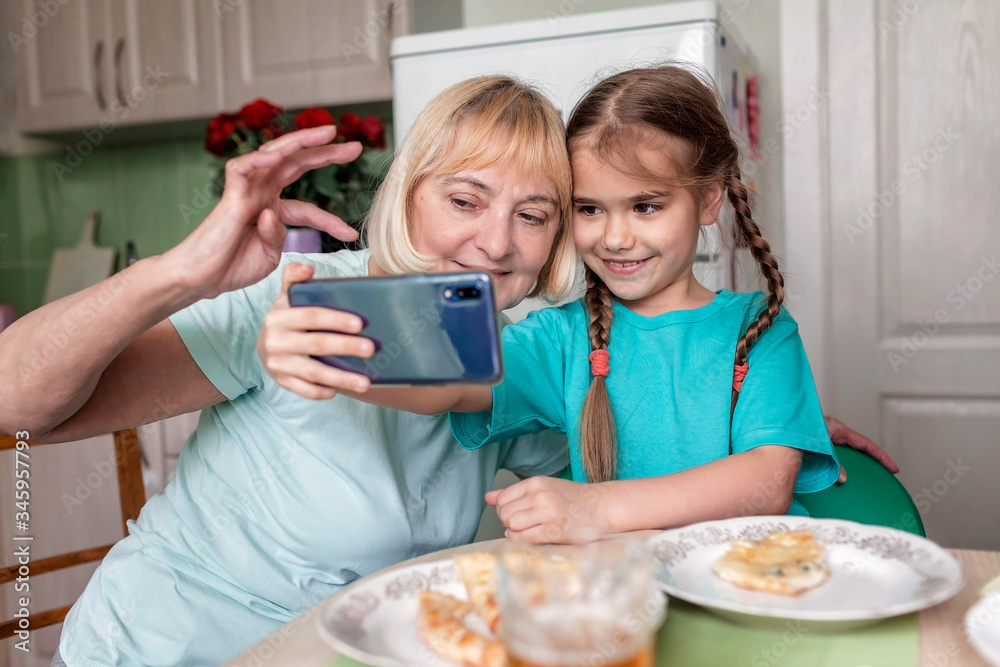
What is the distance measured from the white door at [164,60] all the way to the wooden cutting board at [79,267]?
50cm

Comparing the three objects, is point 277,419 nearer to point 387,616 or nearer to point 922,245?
point 387,616

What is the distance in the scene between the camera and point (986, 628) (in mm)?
492

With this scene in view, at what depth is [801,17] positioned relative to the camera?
231cm

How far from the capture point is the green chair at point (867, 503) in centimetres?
108

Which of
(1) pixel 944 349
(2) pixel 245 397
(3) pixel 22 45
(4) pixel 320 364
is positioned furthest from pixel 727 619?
(3) pixel 22 45

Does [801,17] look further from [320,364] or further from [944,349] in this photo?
[320,364]

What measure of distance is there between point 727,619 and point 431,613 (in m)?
0.21

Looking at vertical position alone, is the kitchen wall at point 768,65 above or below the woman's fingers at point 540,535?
above

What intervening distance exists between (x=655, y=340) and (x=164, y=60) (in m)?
2.08

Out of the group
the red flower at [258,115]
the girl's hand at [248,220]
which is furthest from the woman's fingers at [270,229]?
the red flower at [258,115]

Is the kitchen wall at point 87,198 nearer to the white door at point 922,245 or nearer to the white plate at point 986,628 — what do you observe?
the white door at point 922,245

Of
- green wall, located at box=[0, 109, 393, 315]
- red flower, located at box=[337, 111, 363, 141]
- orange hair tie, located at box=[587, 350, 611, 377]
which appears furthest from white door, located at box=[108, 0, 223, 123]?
orange hair tie, located at box=[587, 350, 611, 377]

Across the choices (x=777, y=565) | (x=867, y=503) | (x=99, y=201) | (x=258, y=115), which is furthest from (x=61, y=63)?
(x=777, y=565)

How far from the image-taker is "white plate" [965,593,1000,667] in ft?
1.50
